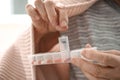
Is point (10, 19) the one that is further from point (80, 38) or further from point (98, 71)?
point (98, 71)

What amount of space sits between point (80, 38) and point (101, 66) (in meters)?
0.15

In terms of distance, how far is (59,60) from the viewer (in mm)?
474

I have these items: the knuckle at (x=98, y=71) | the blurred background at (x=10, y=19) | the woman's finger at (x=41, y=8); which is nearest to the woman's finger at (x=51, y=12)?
the woman's finger at (x=41, y=8)

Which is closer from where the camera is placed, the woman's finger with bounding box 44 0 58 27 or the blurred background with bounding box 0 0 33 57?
the woman's finger with bounding box 44 0 58 27

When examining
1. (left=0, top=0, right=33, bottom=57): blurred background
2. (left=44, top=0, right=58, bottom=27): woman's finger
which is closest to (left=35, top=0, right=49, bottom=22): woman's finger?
(left=44, top=0, right=58, bottom=27): woman's finger

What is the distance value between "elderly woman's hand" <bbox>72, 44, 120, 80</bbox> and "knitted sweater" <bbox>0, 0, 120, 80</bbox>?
0.11 metres

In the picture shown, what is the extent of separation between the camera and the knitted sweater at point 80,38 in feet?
1.83

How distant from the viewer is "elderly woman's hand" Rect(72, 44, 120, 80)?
415mm

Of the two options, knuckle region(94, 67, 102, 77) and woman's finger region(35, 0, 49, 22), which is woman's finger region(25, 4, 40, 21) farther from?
knuckle region(94, 67, 102, 77)

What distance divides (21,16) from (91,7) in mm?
942

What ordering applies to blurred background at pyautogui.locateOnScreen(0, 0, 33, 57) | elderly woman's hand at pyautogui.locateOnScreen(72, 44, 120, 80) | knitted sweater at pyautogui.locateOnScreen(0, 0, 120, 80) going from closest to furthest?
elderly woman's hand at pyautogui.locateOnScreen(72, 44, 120, 80) < knitted sweater at pyautogui.locateOnScreen(0, 0, 120, 80) < blurred background at pyautogui.locateOnScreen(0, 0, 33, 57)

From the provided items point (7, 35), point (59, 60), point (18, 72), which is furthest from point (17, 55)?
point (7, 35)

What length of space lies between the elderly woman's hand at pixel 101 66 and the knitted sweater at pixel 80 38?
0.38ft

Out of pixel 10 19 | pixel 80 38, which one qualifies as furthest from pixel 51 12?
pixel 10 19
